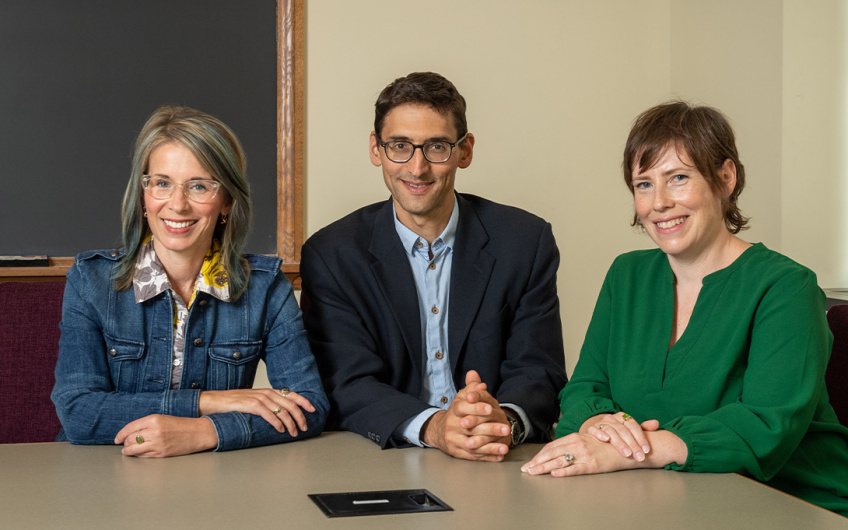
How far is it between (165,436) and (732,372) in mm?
1111

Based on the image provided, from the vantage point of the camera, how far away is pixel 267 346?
2.03m

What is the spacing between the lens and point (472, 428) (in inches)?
64.4

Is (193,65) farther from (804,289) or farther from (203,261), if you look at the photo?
(804,289)

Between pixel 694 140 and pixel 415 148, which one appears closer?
pixel 694 140

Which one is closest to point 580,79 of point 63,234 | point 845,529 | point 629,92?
point 629,92

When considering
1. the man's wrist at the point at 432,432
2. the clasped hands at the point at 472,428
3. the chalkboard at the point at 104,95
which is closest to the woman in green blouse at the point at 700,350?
the clasped hands at the point at 472,428

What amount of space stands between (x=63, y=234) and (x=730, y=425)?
255cm

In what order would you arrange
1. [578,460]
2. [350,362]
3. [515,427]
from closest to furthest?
[578,460] < [515,427] < [350,362]

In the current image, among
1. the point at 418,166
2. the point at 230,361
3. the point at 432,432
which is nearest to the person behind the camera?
the point at 432,432

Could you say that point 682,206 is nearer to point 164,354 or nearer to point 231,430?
point 231,430

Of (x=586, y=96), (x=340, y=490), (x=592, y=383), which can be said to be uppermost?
(x=586, y=96)

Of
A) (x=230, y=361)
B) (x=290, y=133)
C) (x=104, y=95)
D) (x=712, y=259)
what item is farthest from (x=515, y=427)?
(x=104, y=95)

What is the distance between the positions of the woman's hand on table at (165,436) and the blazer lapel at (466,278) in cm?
78

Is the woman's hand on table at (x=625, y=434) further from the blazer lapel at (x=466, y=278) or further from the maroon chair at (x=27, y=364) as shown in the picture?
the maroon chair at (x=27, y=364)
